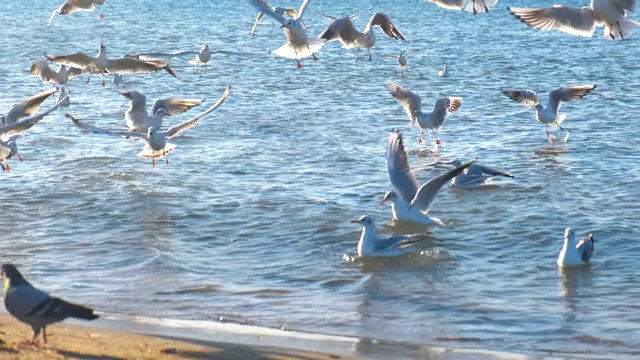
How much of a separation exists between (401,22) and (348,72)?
45.8 feet

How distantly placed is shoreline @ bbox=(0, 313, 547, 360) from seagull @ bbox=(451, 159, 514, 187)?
17.9 ft

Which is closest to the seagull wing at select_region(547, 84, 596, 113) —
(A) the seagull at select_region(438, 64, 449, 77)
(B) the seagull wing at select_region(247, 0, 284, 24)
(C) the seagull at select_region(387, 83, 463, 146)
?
(C) the seagull at select_region(387, 83, 463, 146)

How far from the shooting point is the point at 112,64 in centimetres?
1666

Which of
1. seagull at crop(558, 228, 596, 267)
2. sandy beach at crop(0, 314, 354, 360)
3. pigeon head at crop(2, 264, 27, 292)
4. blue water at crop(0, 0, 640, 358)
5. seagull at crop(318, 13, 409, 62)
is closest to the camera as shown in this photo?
sandy beach at crop(0, 314, 354, 360)

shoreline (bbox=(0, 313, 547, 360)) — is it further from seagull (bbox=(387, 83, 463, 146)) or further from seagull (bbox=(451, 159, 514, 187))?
seagull (bbox=(387, 83, 463, 146))

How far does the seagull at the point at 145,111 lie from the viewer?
49.3 ft

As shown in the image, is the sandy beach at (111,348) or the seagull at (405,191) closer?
the sandy beach at (111,348)

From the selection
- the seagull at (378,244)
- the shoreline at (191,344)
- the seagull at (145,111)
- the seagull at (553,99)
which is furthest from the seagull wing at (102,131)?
the seagull at (553,99)

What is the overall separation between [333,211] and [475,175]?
191 cm

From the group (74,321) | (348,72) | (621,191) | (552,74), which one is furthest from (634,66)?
(74,321)

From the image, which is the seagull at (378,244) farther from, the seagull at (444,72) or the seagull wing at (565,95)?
the seagull at (444,72)

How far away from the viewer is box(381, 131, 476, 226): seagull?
11922mm

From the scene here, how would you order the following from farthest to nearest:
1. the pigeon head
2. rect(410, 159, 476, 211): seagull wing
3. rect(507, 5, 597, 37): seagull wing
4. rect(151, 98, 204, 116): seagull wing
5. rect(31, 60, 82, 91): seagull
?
1. rect(31, 60, 82, 91): seagull
2. rect(151, 98, 204, 116): seagull wing
3. rect(507, 5, 597, 37): seagull wing
4. rect(410, 159, 476, 211): seagull wing
5. the pigeon head

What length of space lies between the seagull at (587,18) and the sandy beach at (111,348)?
5.47m
